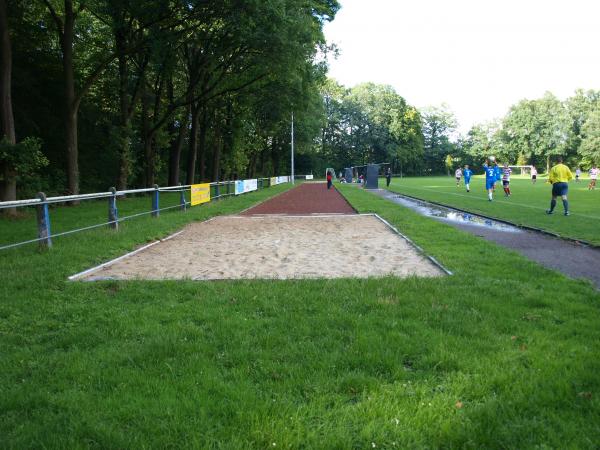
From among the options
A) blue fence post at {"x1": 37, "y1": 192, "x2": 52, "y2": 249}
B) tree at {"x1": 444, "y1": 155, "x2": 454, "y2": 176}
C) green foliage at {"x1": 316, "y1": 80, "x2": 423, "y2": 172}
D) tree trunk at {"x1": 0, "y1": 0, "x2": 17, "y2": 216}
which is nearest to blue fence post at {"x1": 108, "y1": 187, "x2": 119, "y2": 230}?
blue fence post at {"x1": 37, "y1": 192, "x2": 52, "y2": 249}

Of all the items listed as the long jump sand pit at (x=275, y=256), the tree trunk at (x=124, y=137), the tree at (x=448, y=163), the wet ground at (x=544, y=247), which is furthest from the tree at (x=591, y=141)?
the long jump sand pit at (x=275, y=256)

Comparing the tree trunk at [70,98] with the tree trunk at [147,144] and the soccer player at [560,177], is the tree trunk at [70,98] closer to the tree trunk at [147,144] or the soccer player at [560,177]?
the tree trunk at [147,144]

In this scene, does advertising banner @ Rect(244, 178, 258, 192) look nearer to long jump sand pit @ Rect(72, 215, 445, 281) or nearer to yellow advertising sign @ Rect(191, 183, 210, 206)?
yellow advertising sign @ Rect(191, 183, 210, 206)

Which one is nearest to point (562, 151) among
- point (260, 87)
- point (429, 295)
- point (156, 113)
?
point (260, 87)

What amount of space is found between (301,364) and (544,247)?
7.71 meters

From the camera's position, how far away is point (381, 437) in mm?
2824

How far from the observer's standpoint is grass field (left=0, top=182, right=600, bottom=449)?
2.89 meters

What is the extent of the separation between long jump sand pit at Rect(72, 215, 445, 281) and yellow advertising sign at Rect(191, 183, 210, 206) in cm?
646

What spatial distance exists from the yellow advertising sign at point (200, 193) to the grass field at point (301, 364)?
541 inches

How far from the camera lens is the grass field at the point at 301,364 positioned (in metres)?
2.89

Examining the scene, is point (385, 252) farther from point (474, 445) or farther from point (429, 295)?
point (474, 445)

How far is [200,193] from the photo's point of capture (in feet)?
69.5

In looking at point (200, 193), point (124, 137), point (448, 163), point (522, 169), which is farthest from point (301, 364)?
point (448, 163)

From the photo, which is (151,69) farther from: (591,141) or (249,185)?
(591,141)
